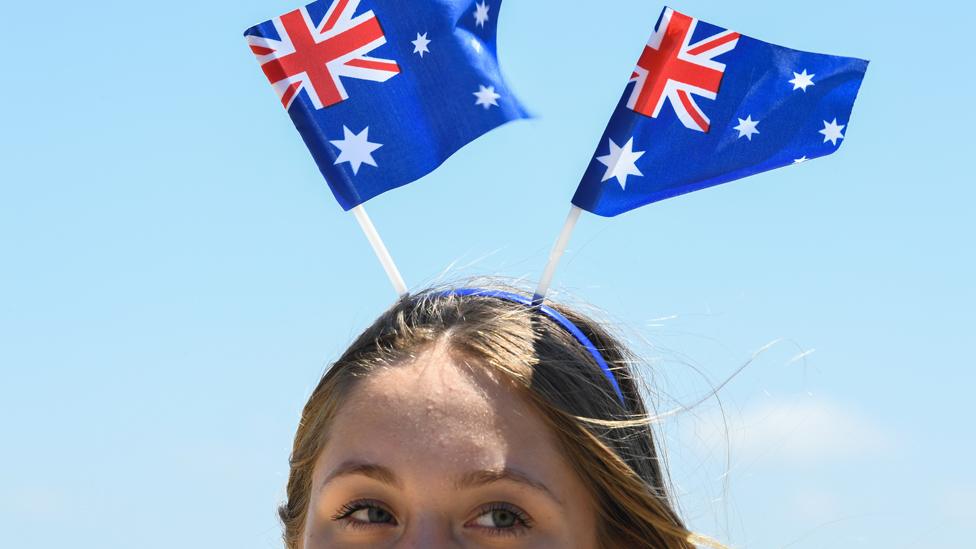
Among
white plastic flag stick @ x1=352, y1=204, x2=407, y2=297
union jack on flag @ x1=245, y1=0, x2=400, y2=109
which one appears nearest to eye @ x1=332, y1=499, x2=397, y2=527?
white plastic flag stick @ x1=352, y1=204, x2=407, y2=297

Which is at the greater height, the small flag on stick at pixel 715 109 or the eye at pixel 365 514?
the small flag on stick at pixel 715 109

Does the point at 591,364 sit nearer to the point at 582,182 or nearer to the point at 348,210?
the point at 582,182

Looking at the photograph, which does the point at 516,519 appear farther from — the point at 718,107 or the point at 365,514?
the point at 718,107

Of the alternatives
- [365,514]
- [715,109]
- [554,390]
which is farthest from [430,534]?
[715,109]

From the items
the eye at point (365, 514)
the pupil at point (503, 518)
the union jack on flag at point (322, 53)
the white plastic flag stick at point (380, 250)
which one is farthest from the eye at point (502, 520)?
the union jack on flag at point (322, 53)

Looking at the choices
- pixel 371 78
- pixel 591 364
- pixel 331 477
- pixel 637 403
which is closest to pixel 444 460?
pixel 331 477

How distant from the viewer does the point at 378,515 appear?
3178 mm

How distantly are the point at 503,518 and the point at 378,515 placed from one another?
325 millimetres

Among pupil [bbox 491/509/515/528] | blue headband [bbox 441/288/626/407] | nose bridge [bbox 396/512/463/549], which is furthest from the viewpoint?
blue headband [bbox 441/288/626/407]

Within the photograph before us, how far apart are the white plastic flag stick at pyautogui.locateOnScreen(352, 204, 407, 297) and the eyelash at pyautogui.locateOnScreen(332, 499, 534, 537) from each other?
83 cm

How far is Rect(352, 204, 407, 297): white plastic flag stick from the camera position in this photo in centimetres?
382

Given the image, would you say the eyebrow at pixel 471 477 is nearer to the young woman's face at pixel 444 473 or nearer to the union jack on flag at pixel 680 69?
the young woman's face at pixel 444 473

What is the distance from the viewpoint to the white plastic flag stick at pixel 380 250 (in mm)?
3822

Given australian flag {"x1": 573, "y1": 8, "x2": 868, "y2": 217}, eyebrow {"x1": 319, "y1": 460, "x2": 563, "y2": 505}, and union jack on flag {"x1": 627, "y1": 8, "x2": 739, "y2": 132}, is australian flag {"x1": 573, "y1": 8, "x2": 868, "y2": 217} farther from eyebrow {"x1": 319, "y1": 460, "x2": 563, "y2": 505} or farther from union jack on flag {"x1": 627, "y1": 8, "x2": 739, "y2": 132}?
eyebrow {"x1": 319, "y1": 460, "x2": 563, "y2": 505}
